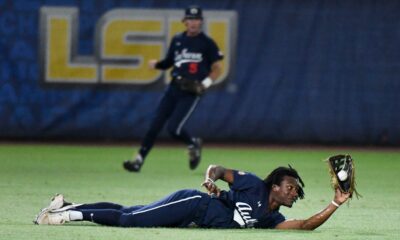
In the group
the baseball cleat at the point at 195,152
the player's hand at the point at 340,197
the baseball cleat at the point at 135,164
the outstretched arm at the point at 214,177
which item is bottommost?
the baseball cleat at the point at 135,164

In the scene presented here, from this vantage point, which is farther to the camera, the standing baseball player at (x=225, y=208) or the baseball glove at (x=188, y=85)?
the baseball glove at (x=188, y=85)

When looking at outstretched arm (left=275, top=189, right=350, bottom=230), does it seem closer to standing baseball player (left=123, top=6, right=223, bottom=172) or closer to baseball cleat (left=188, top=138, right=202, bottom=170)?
standing baseball player (left=123, top=6, right=223, bottom=172)

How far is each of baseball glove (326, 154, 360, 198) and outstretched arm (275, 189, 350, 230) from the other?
0.16ft

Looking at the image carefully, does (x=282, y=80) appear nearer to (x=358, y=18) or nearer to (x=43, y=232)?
(x=358, y=18)

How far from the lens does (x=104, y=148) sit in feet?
67.0

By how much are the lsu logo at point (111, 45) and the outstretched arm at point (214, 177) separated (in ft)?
35.8

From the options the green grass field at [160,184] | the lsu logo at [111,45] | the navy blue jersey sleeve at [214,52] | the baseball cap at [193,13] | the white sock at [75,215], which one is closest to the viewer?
the green grass field at [160,184]

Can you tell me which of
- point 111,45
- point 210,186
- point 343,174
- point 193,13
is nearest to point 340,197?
point 343,174

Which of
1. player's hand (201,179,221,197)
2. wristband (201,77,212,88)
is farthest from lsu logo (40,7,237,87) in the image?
player's hand (201,179,221,197)

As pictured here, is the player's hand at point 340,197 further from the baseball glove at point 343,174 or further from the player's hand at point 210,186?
the player's hand at point 210,186

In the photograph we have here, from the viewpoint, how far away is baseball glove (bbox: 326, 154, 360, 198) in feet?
33.1

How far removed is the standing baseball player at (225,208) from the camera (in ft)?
33.1

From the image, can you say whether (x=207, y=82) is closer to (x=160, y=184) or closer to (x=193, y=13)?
(x=193, y=13)

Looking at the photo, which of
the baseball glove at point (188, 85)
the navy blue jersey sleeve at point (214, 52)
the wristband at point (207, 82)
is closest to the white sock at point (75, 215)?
the baseball glove at point (188, 85)
